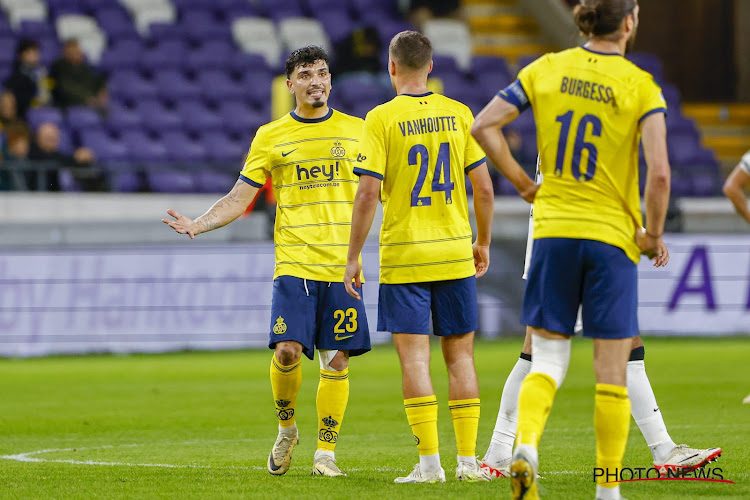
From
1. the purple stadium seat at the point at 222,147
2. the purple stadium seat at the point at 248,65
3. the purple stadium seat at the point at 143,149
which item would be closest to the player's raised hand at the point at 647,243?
the purple stadium seat at the point at 222,147

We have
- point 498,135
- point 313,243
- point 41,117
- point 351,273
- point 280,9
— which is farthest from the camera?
point 280,9

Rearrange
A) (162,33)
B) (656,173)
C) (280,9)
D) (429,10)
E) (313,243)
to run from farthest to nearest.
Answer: (429,10) < (280,9) < (162,33) < (313,243) < (656,173)

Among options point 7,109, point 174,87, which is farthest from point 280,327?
point 174,87

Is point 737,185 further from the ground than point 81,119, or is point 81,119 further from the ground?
point 81,119

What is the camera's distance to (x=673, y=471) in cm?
592

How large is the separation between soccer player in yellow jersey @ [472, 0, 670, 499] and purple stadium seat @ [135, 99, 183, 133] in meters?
14.4

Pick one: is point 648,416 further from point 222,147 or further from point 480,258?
point 222,147

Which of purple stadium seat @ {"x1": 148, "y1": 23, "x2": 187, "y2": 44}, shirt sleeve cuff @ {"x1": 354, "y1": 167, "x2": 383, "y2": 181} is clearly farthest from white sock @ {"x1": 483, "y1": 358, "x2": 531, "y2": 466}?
purple stadium seat @ {"x1": 148, "y1": 23, "x2": 187, "y2": 44}

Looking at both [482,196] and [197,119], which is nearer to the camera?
[482,196]

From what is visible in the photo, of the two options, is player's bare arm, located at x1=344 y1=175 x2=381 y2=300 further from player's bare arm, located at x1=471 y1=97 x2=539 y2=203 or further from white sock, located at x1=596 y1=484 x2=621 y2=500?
white sock, located at x1=596 y1=484 x2=621 y2=500

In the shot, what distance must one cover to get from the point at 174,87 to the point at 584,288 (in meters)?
15.6

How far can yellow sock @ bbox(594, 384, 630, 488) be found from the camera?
467 cm

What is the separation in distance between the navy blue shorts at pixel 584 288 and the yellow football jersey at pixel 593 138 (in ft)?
0.16

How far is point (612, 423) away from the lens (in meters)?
4.67
